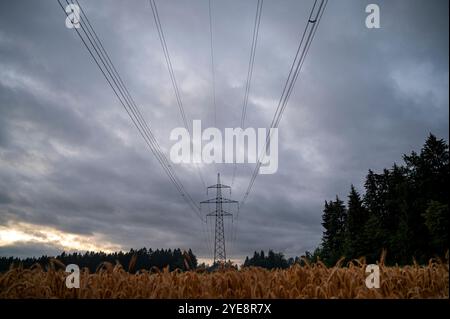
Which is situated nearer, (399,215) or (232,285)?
(232,285)

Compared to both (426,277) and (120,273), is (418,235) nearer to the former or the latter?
(426,277)

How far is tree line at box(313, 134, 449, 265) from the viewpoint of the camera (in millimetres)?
5051

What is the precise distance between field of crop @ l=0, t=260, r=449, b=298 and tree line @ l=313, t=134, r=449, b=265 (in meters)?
0.71

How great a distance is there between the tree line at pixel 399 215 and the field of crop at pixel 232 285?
705 millimetres

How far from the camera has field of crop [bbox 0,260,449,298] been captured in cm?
376

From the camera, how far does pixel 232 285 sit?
4094 mm

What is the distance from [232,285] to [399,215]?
15615 millimetres

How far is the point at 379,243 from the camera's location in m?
40.5

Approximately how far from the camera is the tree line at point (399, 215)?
16.6 ft

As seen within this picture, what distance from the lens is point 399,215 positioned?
16453 millimetres

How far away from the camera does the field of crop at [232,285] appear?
12.3 feet
